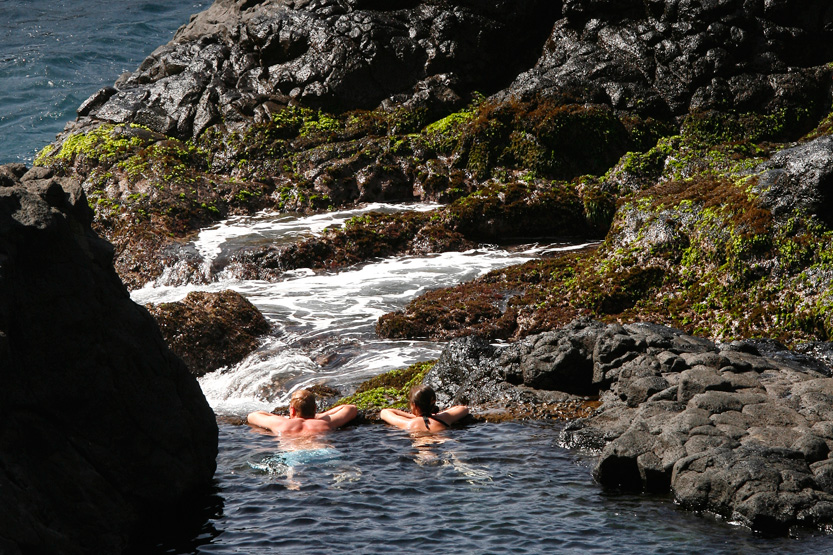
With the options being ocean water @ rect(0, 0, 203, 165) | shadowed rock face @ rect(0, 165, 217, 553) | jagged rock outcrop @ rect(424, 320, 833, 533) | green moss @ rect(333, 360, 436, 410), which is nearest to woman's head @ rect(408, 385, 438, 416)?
green moss @ rect(333, 360, 436, 410)

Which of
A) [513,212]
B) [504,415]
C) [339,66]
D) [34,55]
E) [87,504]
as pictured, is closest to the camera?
[87,504]

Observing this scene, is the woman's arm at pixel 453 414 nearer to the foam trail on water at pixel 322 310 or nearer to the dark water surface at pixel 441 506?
the dark water surface at pixel 441 506

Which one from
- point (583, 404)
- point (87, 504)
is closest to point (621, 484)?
point (583, 404)

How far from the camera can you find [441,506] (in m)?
9.27

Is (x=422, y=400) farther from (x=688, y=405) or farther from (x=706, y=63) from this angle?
(x=706, y=63)

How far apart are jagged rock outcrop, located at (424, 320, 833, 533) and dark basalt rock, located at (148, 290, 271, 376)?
5.10 m

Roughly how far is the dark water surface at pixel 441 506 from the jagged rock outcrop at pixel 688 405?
33cm

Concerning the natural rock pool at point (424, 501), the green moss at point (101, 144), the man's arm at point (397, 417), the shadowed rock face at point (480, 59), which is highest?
the shadowed rock face at point (480, 59)

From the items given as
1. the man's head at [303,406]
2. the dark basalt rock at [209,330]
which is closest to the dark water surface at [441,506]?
the man's head at [303,406]

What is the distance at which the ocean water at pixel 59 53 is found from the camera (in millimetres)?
48875

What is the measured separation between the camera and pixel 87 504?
7.73 m

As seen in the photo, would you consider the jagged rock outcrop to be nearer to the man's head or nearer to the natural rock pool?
the natural rock pool

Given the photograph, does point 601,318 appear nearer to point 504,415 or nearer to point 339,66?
point 504,415

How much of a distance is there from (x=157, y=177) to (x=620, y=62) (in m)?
15.6
